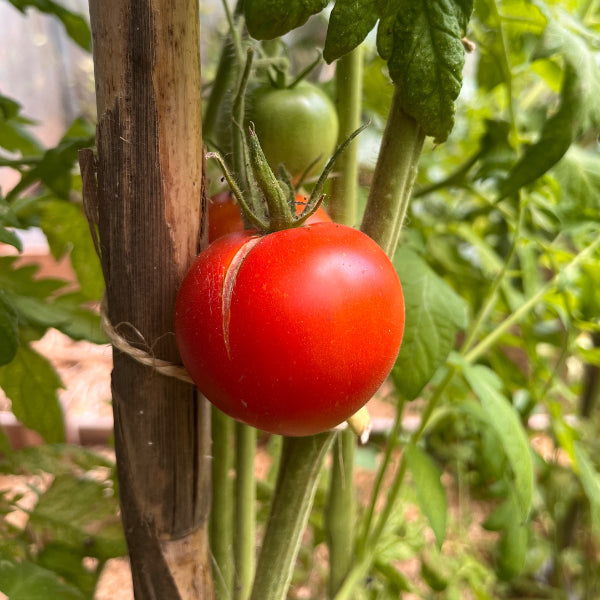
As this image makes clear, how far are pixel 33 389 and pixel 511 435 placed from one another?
1.62ft

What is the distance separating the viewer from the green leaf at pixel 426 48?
33cm

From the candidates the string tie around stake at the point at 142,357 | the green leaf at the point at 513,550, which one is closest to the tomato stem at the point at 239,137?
the string tie around stake at the point at 142,357

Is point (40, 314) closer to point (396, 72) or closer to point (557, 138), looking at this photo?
point (396, 72)

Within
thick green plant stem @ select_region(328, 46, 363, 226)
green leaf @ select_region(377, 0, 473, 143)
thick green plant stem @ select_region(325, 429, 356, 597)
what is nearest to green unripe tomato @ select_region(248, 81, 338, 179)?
thick green plant stem @ select_region(328, 46, 363, 226)

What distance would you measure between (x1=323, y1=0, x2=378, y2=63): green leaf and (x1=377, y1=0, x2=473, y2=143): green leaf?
1 cm

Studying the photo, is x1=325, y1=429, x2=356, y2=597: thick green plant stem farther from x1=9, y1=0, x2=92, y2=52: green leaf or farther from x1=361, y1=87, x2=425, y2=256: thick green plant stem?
x1=9, y1=0, x2=92, y2=52: green leaf

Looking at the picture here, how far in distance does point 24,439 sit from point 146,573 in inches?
45.6

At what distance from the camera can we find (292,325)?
330mm

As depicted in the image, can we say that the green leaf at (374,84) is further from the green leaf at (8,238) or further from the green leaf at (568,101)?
the green leaf at (8,238)

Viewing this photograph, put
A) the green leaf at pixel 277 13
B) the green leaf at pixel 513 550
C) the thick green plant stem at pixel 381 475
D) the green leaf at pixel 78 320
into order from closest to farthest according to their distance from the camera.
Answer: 1. the green leaf at pixel 277 13
2. the green leaf at pixel 78 320
3. the thick green plant stem at pixel 381 475
4. the green leaf at pixel 513 550

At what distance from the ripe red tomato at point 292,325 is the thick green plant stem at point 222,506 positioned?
0.18 m

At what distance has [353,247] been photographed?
35 cm

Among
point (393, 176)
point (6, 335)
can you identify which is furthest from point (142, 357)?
point (393, 176)

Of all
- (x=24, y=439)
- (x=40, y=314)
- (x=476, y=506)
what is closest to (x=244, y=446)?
(x=40, y=314)
